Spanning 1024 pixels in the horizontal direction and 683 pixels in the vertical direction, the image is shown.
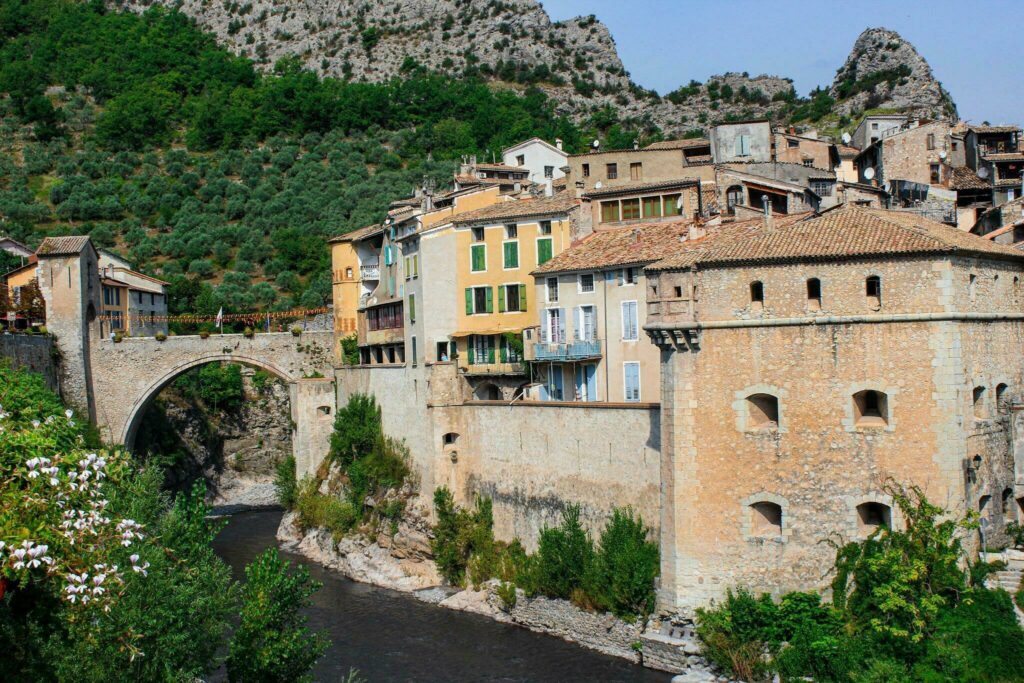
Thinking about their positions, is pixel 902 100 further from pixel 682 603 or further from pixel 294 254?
pixel 682 603

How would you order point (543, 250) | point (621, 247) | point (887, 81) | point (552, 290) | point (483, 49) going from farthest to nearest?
point (483, 49)
point (887, 81)
point (543, 250)
point (552, 290)
point (621, 247)

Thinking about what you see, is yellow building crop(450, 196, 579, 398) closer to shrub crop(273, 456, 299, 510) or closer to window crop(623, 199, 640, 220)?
window crop(623, 199, 640, 220)

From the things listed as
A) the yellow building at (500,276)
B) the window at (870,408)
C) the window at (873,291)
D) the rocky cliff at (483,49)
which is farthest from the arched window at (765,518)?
the rocky cliff at (483,49)

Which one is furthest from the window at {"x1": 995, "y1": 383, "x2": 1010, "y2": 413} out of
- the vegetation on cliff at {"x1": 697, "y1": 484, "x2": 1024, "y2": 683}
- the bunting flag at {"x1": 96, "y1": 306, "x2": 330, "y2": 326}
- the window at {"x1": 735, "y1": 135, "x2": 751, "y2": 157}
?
the bunting flag at {"x1": 96, "y1": 306, "x2": 330, "y2": 326}

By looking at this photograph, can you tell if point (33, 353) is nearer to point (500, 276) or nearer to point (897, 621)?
A: point (500, 276)

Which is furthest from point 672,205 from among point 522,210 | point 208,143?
point 208,143

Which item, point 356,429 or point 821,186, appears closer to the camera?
point 356,429

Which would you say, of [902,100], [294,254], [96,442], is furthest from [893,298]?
[902,100]

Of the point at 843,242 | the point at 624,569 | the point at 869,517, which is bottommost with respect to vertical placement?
the point at 624,569

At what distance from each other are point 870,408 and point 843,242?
3.84 metres

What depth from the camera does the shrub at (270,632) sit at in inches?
895

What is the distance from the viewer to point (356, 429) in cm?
4716

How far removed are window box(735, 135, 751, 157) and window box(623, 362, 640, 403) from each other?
2051 cm

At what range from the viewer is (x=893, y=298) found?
26.0 metres
